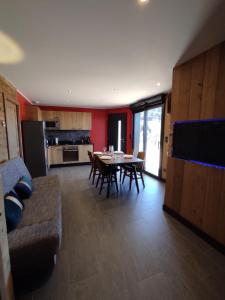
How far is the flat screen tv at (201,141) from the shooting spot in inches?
67.2

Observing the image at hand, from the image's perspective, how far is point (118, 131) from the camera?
242 inches

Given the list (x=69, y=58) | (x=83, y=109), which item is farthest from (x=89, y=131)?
(x=69, y=58)

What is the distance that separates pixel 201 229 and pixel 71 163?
15.9 ft

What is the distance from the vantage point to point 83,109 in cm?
Result: 608

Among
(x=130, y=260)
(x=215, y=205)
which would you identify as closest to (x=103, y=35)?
(x=215, y=205)

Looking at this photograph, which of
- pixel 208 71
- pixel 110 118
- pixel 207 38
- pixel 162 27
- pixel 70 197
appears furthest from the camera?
pixel 110 118

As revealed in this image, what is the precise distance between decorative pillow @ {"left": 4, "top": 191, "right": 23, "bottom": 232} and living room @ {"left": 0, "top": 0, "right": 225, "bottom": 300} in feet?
0.03

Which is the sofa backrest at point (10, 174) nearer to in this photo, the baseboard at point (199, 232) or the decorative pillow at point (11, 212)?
the decorative pillow at point (11, 212)

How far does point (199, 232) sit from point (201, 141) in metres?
1.25

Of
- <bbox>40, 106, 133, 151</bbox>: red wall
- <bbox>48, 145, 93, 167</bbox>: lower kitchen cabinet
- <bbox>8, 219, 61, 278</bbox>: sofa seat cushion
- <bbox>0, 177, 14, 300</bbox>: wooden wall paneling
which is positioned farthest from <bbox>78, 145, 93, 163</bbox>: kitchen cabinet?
<bbox>0, 177, 14, 300</bbox>: wooden wall paneling

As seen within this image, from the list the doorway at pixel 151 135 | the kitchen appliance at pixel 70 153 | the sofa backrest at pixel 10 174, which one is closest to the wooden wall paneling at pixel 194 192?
the doorway at pixel 151 135

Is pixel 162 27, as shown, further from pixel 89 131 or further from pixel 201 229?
pixel 89 131

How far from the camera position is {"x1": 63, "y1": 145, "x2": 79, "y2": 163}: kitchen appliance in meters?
5.62

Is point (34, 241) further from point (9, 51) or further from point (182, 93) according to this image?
point (182, 93)
